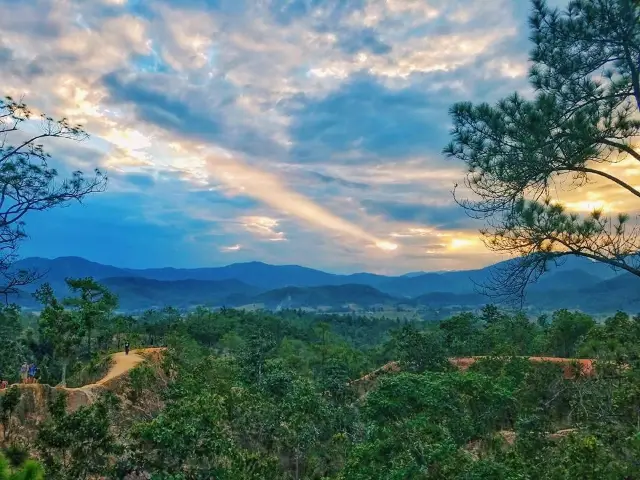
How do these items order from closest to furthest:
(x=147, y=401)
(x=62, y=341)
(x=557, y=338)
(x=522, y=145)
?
(x=522, y=145) < (x=147, y=401) < (x=62, y=341) < (x=557, y=338)

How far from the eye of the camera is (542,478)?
7.90 m

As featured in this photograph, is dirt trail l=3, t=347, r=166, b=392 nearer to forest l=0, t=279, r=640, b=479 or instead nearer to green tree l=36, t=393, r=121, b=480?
forest l=0, t=279, r=640, b=479

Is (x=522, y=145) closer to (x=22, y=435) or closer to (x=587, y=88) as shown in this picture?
(x=587, y=88)

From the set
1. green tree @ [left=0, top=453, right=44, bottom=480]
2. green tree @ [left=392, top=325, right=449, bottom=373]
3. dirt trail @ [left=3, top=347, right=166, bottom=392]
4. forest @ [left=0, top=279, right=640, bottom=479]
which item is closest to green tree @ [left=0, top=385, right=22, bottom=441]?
forest @ [left=0, top=279, right=640, bottom=479]

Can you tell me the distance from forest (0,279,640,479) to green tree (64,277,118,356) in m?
0.11

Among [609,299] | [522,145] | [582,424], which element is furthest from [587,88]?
[609,299]

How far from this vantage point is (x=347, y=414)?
2212cm

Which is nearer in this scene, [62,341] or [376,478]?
[376,478]

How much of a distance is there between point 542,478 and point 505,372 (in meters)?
15.1

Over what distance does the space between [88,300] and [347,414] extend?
16023 millimetres

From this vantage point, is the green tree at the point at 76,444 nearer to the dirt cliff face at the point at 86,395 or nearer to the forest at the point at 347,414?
the forest at the point at 347,414

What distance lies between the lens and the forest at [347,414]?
8.11m

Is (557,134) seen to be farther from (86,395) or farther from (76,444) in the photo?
(86,395)

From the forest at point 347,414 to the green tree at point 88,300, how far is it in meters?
0.11
